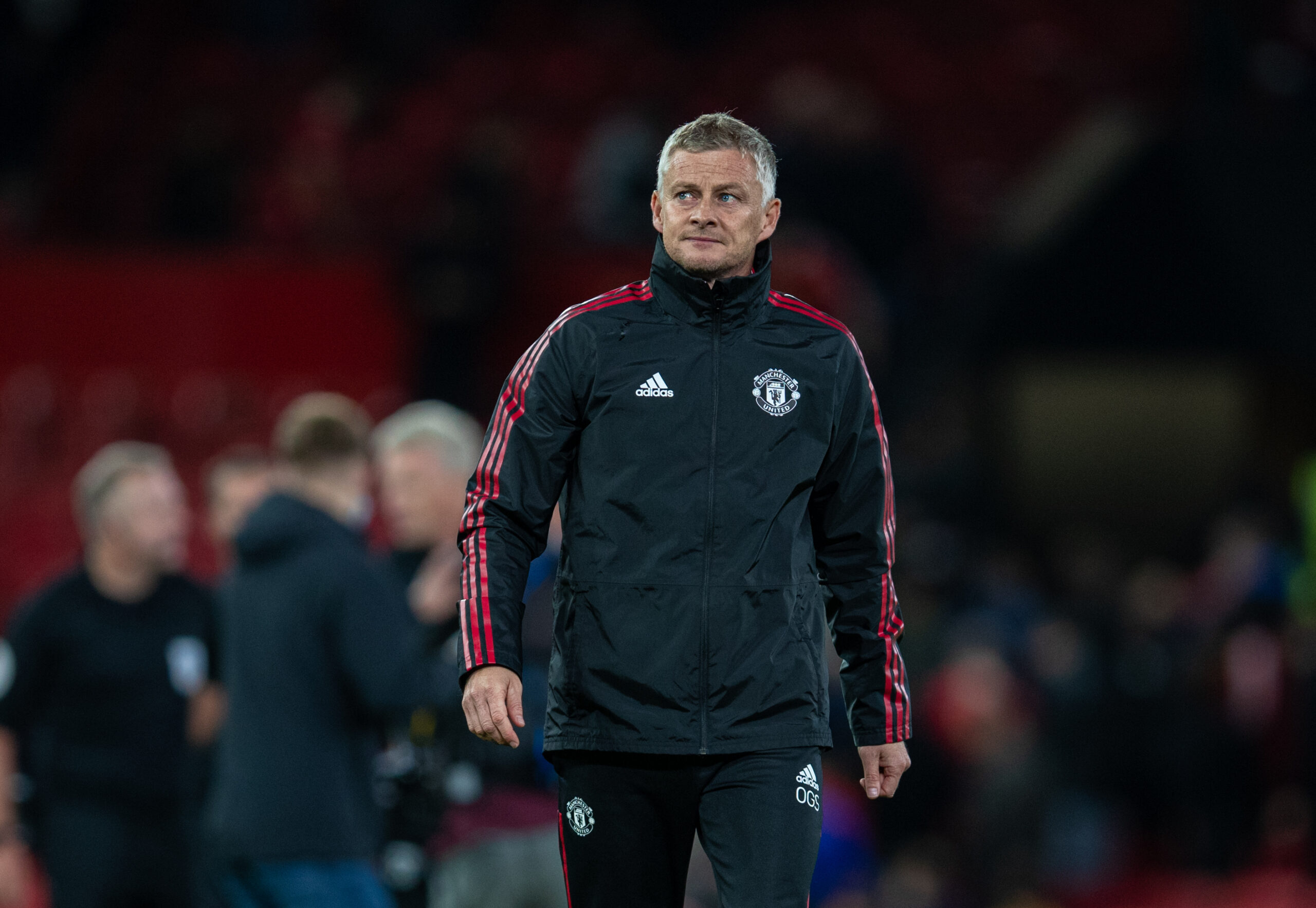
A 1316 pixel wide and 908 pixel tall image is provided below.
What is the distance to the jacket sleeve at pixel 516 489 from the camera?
313 centimetres

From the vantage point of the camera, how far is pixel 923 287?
1196 cm

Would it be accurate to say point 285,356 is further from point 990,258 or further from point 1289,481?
point 1289,481

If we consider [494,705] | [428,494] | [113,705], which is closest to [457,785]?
[428,494]

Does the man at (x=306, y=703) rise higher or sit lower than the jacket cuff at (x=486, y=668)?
lower

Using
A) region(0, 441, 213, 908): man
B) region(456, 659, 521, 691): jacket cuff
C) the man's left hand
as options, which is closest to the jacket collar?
region(456, 659, 521, 691): jacket cuff

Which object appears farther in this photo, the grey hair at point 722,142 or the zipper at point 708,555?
the grey hair at point 722,142

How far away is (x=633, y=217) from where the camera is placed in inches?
449

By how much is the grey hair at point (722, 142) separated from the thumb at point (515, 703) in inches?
36.8

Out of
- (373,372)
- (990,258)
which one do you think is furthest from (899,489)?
(373,372)

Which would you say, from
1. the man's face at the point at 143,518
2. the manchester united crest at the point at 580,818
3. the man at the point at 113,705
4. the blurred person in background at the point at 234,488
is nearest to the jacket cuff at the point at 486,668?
the manchester united crest at the point at 580,818

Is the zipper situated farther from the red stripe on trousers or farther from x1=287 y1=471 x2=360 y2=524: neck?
x1=287 y1=471 x2=360 y2=524: neck

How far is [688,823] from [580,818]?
19 centimetres

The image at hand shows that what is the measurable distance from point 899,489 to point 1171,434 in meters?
4.24

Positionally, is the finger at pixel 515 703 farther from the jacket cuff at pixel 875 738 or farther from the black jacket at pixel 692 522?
the jacket cuff at pixel 875 738
